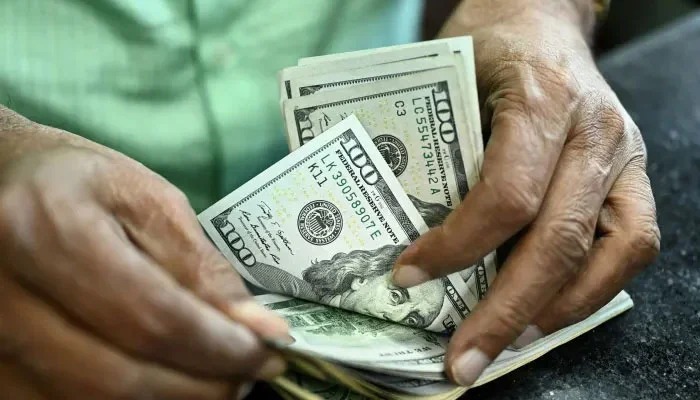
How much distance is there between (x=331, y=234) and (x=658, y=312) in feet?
1.19

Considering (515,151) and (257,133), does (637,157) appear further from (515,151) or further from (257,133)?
(257,133)

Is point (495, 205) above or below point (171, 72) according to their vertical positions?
below

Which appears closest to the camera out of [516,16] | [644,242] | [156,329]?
[156,329]

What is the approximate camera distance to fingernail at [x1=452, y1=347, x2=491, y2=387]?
653 mm

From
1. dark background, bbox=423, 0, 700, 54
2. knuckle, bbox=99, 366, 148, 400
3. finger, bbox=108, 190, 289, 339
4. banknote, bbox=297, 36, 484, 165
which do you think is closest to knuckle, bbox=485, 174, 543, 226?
banknote, bbox=297, 36, 484, 165

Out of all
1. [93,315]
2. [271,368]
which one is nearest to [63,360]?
[93,315]

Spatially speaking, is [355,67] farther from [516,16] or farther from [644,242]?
[644,242]

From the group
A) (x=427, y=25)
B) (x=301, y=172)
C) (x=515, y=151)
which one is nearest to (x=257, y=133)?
(x=301, y=172)

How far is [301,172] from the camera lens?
0.75 m

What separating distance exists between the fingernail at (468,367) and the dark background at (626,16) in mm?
1382

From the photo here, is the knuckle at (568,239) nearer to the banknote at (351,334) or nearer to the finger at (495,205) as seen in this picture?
the finger at (495,205)

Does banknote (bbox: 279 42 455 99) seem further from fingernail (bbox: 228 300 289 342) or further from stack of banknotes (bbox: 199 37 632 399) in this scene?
fingernail (bbox: 228 300 289 342)

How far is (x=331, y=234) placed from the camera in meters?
0.76

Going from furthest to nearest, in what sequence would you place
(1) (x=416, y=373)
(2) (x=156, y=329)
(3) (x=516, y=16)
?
(3) (x=516, y=16), (1) (x=416, y=373), (2) (x=156, y=329)
